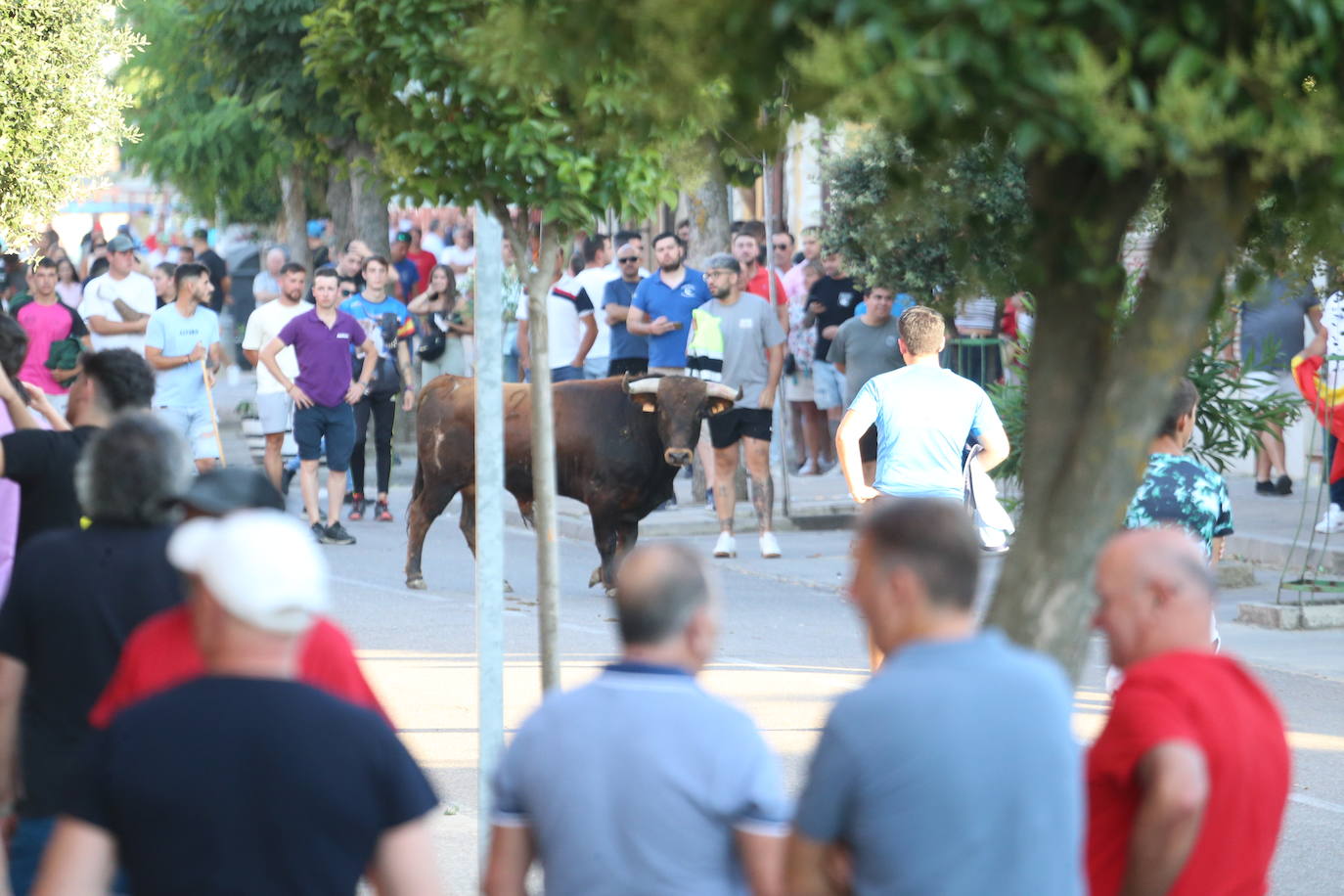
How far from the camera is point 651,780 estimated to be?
356 centimetres

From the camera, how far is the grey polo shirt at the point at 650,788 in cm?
357

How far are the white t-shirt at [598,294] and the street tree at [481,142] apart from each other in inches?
461

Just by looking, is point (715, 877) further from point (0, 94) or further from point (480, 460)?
point (0, 94)

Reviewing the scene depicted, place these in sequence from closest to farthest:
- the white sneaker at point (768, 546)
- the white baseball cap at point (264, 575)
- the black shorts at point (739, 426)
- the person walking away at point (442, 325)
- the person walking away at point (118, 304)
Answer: the white baseball cap at point (264, 575)
the black shorts at point (739, 426)
the white sneaker at point (768, 546)
the person walking away at point (118, 304)
the person walking away at point (442, 325)

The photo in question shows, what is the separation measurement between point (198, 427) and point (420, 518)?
243 cm

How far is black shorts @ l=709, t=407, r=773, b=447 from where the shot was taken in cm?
1528

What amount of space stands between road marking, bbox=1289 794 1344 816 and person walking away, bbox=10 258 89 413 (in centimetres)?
1014

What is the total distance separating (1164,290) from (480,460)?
8.47 feet

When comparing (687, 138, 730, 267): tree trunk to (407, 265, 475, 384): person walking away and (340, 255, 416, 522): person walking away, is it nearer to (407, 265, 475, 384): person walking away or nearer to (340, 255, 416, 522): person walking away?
(407, 265, 475, 384): person walking away

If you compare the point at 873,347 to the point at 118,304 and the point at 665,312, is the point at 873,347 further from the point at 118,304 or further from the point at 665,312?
the point at 118,304

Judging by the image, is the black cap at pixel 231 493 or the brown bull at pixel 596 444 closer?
the black cap at pixel 231 493

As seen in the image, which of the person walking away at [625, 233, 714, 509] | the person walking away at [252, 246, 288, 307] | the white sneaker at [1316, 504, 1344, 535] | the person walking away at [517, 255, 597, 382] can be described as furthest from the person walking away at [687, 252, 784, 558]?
the person walking away at [252, 246, 288, 307]

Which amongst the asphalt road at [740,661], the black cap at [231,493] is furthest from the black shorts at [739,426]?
the black cap at [231,493]

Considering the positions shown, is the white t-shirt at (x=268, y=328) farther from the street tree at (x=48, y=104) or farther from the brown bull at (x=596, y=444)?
the brown bull at (x=596, y=444)
